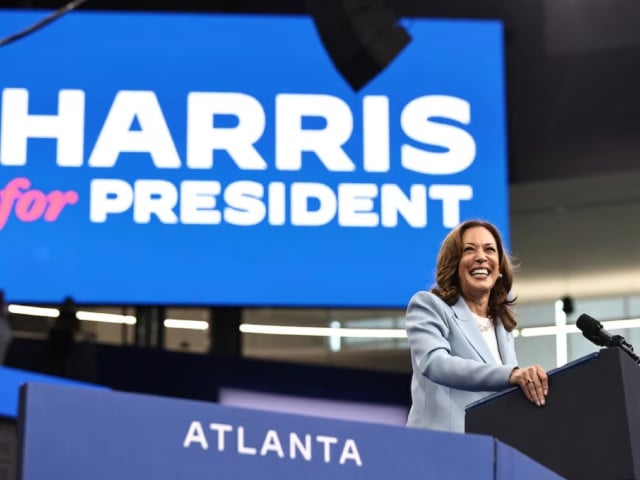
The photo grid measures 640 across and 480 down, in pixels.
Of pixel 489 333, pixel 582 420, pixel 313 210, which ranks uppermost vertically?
pixel 313 210

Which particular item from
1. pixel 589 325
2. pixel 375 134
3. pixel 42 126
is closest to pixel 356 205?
pixel 375 134

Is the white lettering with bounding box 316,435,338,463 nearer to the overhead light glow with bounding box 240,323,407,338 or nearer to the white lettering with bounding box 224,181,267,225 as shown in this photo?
the white lettering with bounding box 224,181,267,225

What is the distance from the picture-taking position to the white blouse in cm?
295

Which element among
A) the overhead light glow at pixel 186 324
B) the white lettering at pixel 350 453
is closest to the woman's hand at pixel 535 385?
the white lettering at pixel 350 453

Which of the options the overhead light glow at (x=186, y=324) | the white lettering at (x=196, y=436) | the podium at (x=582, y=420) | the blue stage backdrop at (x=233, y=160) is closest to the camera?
the white lettering at (x=196, y=436)

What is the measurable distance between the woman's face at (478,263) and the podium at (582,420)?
16.1 inches

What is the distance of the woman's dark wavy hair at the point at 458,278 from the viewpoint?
2943 mm

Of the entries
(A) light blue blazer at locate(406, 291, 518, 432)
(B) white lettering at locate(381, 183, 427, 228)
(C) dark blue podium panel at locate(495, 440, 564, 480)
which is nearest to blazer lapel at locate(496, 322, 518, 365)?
(A) light blue blazer at locate(406, 291, 518, 432)

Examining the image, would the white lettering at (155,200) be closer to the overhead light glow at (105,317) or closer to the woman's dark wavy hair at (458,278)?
the overhead light glow at (105,317)

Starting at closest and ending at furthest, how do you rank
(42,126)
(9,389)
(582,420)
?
(582,420) → (9,389) → (42,126)

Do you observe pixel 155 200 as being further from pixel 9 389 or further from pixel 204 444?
pixel 204 444

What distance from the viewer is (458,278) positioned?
2963 mm

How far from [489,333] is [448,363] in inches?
9.5

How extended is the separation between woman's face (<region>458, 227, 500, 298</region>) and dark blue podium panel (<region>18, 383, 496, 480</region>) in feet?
2.68
